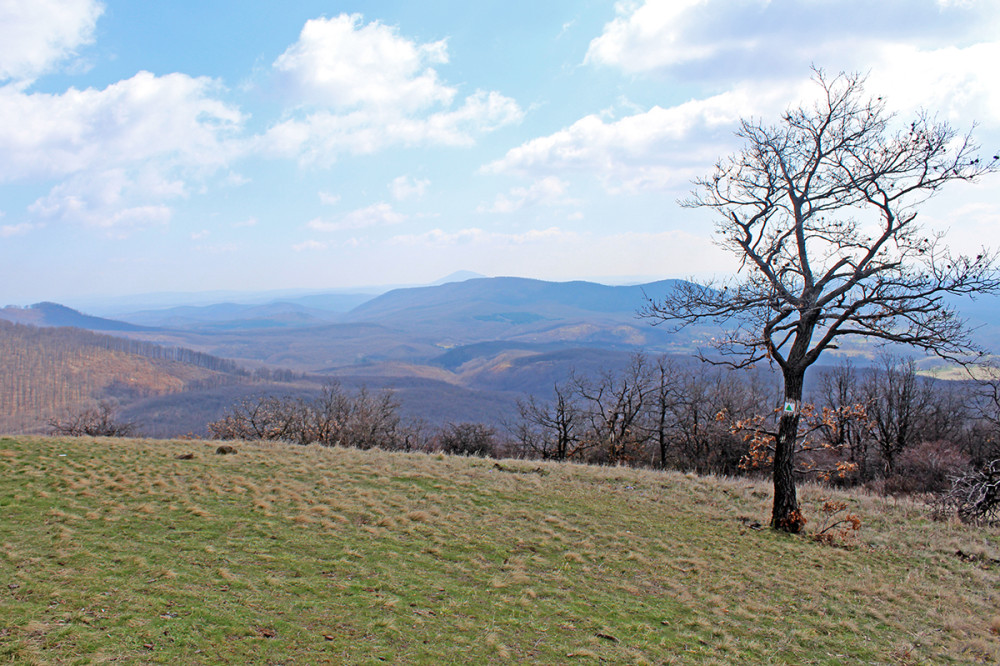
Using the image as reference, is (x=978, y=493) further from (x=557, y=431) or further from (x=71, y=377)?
(x=71, y=377)

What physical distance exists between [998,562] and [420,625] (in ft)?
40.5

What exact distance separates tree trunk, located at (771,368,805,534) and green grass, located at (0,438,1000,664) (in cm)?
67

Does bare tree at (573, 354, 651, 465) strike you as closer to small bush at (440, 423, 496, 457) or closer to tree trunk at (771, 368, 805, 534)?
small bush at (440, 423, 496, 457)

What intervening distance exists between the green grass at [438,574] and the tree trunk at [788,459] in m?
0.67

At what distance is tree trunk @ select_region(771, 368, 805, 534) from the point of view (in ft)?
40.6

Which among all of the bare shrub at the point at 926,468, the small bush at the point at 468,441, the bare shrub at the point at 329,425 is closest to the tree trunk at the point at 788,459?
the bare shrub at the point at 926,468

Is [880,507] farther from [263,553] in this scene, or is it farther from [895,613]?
[263,553]

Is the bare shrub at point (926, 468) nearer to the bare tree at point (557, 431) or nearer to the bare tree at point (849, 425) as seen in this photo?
the bare tree at point (849, 425)

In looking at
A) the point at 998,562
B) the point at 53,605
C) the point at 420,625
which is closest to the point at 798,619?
the point at 420,625

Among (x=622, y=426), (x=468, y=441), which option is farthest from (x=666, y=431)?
(x=468, y=441)

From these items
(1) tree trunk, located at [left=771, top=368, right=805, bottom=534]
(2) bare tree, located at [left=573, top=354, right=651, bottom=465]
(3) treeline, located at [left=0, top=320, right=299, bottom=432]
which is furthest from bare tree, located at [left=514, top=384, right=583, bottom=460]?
(3) treeline, located at [left=0, top=320, right=299, bottom=432]

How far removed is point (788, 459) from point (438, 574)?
8785 millimetres

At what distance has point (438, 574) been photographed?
865 centimetres

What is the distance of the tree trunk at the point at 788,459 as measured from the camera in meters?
12.4
